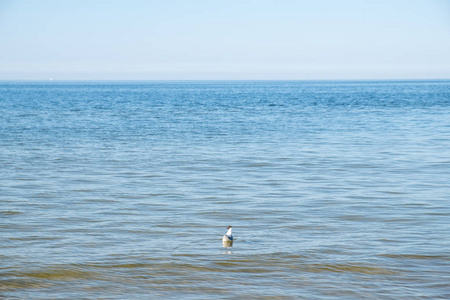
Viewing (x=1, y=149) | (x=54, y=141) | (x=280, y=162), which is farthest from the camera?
(x=54, y=141)

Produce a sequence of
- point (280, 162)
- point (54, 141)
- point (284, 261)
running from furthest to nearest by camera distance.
Result: point (54, 141) < point (280, 162) < point (284, 261)

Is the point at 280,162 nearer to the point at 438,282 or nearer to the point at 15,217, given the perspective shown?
the point at 15,217

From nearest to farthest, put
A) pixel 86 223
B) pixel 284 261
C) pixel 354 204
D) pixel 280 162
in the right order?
pixel 284 261 → pixel 86 223 → pixel 354 204 → pixel 280 162

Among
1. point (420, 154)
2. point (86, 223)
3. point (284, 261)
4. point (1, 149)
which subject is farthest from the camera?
point (1, 149)

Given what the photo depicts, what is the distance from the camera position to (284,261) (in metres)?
11.1

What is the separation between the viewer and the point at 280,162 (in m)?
23.5

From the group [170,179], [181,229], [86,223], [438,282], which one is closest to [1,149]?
[170,179]

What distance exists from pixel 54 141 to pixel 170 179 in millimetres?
13523

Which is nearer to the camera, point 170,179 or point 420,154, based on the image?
point 170,179

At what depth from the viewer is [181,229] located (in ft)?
43.8

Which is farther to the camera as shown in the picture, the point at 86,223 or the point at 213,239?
the point at 86,223

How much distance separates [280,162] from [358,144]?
24.3 ft

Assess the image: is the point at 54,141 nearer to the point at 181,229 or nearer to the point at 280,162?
Result: the point at 280,162

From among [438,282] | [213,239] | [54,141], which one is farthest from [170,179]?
[54,141]
